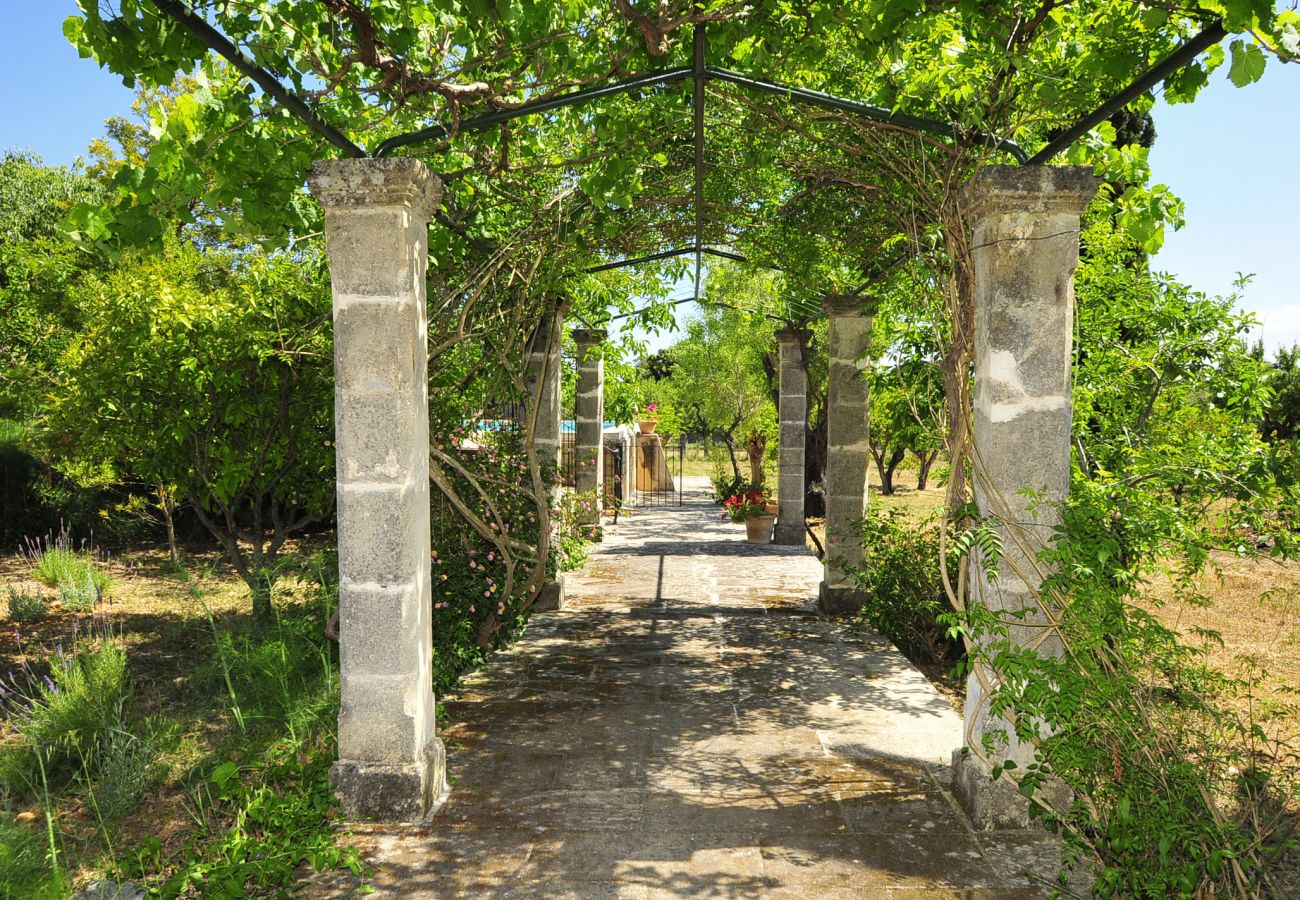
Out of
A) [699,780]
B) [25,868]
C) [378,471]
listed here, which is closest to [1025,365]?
[699,780]

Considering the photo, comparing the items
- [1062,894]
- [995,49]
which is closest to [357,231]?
Result: [995,49]

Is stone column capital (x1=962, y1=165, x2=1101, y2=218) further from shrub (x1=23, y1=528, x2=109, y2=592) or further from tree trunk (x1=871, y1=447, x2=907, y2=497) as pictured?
tree trunk (x1=871, y1=447, x2=907, y2=497)

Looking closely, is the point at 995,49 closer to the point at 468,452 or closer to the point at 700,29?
the point at 700,29

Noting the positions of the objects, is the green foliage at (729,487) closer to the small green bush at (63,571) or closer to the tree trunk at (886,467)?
the tree trunk at (886,467)

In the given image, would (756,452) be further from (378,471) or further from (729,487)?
(378,471)

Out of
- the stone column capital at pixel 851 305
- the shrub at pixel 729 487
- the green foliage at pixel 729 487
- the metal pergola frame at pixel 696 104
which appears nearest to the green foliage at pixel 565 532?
the stone column capital at pixel 851 305

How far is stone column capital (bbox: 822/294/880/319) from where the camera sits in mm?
7160

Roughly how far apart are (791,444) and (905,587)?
19.6ft

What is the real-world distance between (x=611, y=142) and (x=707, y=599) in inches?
187

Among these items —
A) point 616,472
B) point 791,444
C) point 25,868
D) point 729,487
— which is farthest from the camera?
point 616,472

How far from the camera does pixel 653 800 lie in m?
3.71

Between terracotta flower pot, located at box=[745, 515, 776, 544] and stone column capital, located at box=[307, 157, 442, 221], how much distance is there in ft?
30.3

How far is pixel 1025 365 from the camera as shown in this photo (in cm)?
335

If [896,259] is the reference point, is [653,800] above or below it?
below
